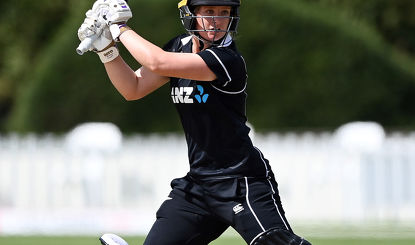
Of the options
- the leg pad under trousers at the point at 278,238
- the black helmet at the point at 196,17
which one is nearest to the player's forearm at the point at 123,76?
the black helmet at the point at 196,17

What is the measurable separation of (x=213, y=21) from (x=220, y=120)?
508 millimetres

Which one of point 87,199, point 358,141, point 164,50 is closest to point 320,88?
point 358,141

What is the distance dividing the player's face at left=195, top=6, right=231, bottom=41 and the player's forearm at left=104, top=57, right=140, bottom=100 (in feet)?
1.51

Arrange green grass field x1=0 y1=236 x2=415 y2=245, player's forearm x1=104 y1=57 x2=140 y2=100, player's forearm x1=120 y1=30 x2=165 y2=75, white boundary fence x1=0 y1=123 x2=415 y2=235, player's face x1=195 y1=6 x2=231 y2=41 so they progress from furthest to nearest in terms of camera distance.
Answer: white boundary fence x1=0 y1=123 x2=415 y2=235 → green grass field x1=0 y1=236 x2=415 y2=245 → player's forearm x1=104 y1=57 x2=140 y2=100 → player's face x1=195 y1=6 x2=231 y2=41 → player's forearm x1=120 y1=30 x2=165 y2=75

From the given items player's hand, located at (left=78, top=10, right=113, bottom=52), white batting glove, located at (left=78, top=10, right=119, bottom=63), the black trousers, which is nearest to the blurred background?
the black trousers

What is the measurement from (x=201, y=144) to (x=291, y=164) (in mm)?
6925

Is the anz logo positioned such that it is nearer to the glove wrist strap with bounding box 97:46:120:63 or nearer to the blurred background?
the glove wrist strap with bounding box 97:46:120:63

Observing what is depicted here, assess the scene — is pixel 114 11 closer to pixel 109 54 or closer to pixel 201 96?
pixel 109 54

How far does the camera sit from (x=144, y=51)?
4.91 m

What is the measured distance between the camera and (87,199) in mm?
12297

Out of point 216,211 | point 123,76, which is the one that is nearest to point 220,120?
point 216,211

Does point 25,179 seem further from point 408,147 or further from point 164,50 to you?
point 164,50

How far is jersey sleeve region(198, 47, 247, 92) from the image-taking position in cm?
504

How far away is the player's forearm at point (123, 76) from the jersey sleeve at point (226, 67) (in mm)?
473
